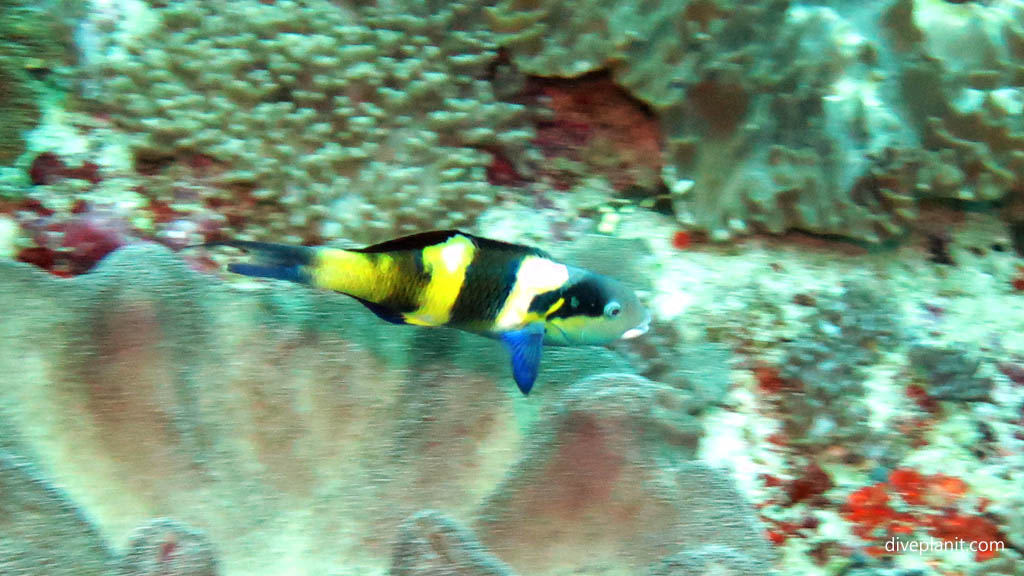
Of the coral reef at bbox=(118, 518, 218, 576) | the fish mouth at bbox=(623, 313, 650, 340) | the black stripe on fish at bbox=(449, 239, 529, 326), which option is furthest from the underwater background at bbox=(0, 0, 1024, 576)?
the black stripe on fish at bbox=(449, 239, 529, 326)

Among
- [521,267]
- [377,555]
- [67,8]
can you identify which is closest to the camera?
[521,267]

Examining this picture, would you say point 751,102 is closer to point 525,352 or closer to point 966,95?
point 966,95

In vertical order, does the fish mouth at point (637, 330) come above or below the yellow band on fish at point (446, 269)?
below

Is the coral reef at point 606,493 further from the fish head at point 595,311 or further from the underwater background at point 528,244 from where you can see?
the fish head at point 595,311

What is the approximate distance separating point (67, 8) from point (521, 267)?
72.9 inches

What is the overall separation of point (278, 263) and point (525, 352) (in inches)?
21.0

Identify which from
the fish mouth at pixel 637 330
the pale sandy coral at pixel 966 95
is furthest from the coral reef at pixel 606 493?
the pale sandy coral at pixel 966 95

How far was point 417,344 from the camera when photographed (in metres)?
1.76

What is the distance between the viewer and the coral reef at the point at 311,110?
7.43ft

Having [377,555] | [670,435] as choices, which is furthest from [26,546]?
[670,435]

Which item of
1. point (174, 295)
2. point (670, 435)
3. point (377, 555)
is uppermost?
point (174, 295)

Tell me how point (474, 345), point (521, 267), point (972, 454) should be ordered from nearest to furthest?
point (521, 267), point (474, 345), point (972, 454)

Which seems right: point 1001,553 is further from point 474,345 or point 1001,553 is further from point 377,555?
point 377,555

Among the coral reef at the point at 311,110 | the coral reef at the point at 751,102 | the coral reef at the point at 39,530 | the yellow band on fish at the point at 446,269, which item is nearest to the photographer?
the coral reef at the point at 39,530
